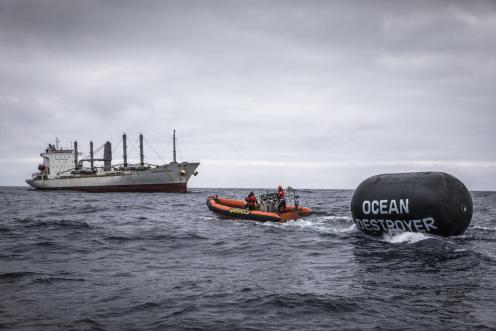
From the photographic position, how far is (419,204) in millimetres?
12656

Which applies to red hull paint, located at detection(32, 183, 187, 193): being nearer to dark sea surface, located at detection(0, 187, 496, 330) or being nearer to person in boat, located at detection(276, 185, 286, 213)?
person in boat, located at detection(276, 185, 286, 213)

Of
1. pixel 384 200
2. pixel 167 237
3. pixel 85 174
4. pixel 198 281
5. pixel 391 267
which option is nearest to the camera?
pixel 198 281

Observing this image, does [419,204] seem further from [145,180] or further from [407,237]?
[145,180]

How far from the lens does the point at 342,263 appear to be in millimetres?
11180

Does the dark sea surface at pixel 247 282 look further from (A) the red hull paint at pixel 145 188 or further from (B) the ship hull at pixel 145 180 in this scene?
(A) the red hull paint at pixel 145 188

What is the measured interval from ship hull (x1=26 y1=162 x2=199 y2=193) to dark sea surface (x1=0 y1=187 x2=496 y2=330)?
52.9 metres

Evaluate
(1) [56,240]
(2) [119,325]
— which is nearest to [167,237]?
(1) [56,240]

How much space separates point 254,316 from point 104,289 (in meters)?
3.67

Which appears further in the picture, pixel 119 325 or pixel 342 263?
pixel 342 263

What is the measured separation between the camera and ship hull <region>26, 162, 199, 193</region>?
68.8m

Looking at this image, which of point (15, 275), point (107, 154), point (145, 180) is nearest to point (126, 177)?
point (145, 180)

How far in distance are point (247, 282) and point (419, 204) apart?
6764mm

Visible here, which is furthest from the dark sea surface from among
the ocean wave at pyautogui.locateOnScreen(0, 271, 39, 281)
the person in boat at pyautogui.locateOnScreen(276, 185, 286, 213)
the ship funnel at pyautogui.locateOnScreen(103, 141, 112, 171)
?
the ship funnel at pyautogui.locateOnScreen(103, 141, 112, 171)

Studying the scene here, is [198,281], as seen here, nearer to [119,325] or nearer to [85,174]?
[119,325]
